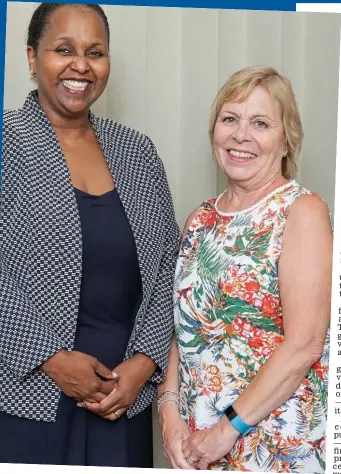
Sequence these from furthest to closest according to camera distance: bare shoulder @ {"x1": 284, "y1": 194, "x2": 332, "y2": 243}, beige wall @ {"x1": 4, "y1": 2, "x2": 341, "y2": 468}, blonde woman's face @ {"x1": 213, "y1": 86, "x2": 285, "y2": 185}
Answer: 1. beige wall @ {"x1": 4, "y1": 2, "x2": 341, "y2": 468}
2. blonde woman's face @ {"x1": 213, "y1": 86, "x2": 285, "y2": 185}
3. bare shoulder @ {"x1": 284, "y1": 194, "x2": 332, "y2": 243}

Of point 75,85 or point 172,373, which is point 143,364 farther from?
point 75,85

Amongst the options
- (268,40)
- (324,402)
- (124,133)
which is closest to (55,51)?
(124,133)

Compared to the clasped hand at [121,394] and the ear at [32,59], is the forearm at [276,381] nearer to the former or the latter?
the clasped hand at [121,394]

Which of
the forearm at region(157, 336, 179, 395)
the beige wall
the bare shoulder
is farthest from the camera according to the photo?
the beige wall

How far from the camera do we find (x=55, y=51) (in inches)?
64.9

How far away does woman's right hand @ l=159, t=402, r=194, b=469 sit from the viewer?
1650 mm

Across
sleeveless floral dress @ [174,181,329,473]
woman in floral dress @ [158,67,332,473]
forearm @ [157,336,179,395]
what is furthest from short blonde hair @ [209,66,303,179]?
forearm @ [157,336,179,395]

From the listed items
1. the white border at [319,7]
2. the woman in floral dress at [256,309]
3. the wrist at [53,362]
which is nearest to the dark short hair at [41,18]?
the woman in floral dress at [256,309]

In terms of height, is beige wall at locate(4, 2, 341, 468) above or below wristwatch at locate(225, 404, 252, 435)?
above

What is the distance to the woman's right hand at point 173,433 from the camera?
1.65 metres

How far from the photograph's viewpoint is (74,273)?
5.24 ft

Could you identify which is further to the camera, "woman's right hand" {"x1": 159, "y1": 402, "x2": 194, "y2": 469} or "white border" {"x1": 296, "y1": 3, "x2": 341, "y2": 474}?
"woman's right hand" {"x1": 159, "y1": 402, "x2": 194, "y2": 469}

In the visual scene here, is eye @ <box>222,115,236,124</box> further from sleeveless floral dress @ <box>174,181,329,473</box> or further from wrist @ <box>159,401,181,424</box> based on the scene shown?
wrist @ <box>159,401,181,424</box>

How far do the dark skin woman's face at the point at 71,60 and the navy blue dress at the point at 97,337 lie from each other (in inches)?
9.0
